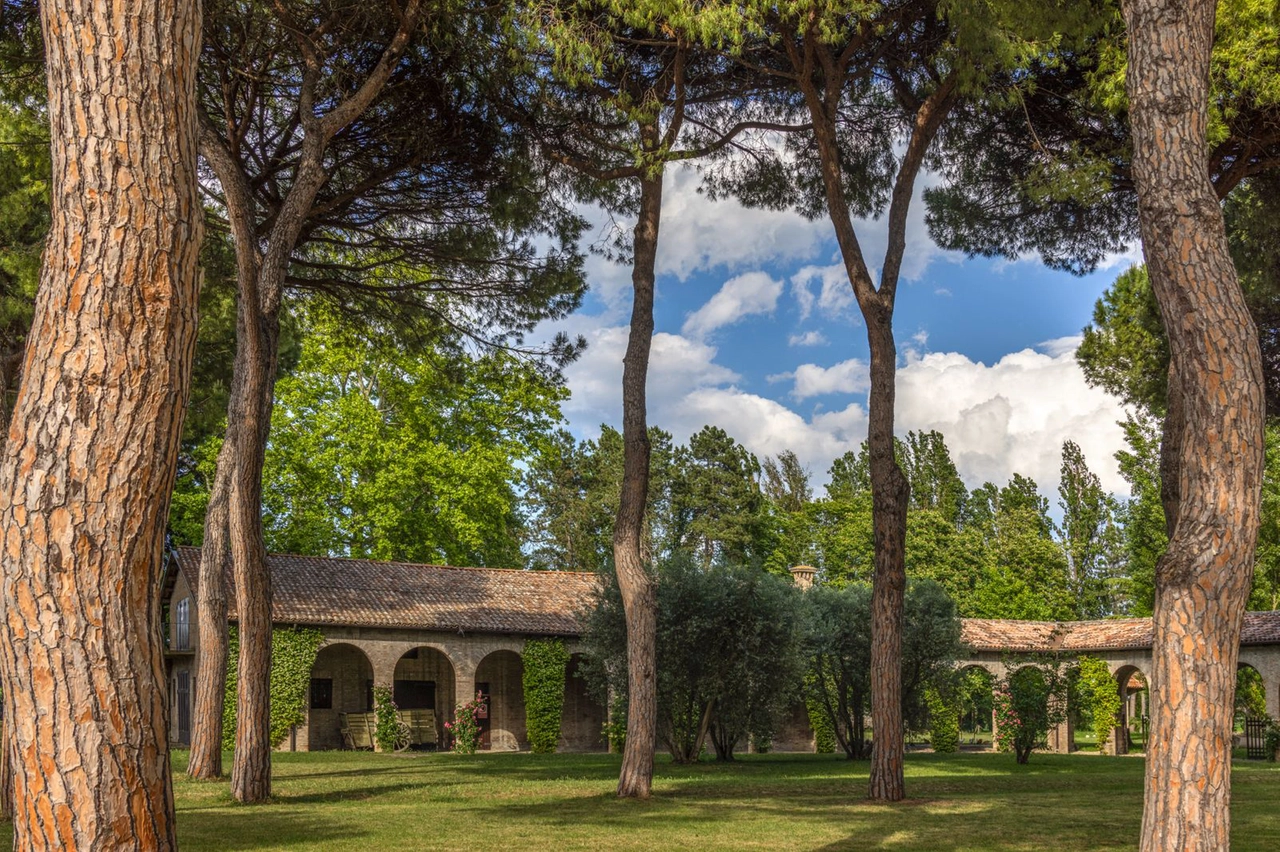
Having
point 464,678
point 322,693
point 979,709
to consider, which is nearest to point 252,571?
point 464,678

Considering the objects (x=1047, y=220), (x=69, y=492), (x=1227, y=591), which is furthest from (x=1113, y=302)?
(x=69, y=492)

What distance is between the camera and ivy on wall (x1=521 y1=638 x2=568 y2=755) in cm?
2762

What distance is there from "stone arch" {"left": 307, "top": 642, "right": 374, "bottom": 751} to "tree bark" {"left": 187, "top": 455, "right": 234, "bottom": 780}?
11.6 metres

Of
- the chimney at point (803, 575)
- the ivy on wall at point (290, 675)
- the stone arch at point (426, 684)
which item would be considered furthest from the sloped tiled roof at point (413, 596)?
the chimney at point (803, 575)

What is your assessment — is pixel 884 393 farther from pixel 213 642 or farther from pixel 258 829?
pixel 213 642

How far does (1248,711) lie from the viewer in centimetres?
3500

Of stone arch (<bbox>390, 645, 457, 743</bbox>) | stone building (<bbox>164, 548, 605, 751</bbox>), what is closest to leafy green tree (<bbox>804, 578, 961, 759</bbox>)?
stone building (<bbox>164, 548, 605, 751</bbox>)

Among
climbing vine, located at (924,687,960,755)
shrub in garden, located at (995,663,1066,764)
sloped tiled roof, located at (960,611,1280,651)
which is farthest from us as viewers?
climbing vine, located at (924,687,960,755)

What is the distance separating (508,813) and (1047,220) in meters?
10.5

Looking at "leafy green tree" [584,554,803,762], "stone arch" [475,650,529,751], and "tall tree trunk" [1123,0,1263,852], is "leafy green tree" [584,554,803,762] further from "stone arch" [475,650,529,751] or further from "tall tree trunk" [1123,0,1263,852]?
"tall tree trunk" [1123,0,1263,852]

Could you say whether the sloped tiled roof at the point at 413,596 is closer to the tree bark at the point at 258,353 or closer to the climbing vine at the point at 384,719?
the climbing vine at the point at 384,719

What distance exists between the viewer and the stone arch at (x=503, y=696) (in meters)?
29.7

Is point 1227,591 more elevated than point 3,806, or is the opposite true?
point 1227,591

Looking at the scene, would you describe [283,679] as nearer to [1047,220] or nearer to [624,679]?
[624,679]
